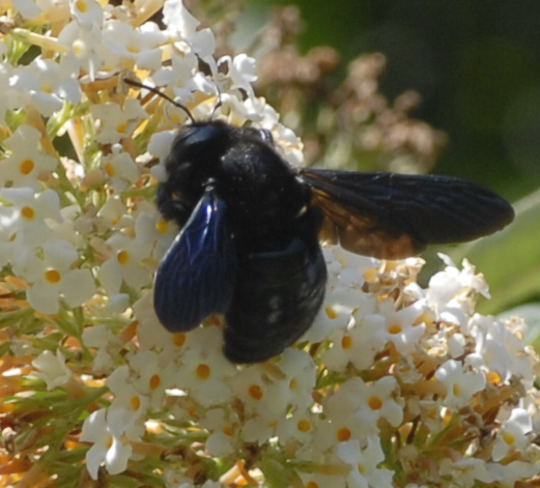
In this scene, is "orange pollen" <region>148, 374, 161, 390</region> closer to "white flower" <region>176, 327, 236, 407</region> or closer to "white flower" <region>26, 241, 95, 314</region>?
"white flower" <region>176, 327, 236, 407</region>

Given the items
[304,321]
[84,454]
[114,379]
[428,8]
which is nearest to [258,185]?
[304,321]

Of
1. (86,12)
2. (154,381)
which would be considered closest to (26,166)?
(86,12)

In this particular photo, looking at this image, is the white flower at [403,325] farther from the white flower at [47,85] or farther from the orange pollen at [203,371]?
the white flower at [47,85]

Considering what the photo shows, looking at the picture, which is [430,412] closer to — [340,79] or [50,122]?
[50,122]

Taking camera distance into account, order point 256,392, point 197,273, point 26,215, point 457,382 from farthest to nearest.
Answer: point 457,382
point 256,392
point 26,215
point 197,273

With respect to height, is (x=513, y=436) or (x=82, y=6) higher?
(x=82, y=6)

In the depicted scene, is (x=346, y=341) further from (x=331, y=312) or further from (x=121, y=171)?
(x=121, y=171)
